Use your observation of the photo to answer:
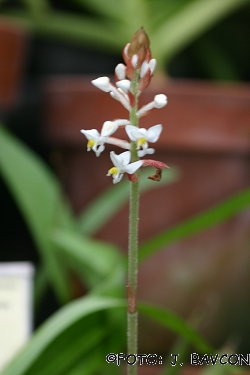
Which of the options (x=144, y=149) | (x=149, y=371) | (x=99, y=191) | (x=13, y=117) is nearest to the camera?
(x=144, y=149)

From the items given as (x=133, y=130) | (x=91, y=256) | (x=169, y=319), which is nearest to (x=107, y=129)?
(x=133, y=130)

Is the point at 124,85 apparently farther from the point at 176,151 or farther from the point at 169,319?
the point at 176,151

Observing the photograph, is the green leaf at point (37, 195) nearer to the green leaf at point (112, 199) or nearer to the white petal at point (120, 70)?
the green leaf at point (112, 199)

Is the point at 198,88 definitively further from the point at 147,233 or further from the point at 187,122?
the point at 147,233

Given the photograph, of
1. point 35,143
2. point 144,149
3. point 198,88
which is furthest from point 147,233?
point 144,149

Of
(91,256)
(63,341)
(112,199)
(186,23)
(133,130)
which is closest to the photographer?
(133,130)

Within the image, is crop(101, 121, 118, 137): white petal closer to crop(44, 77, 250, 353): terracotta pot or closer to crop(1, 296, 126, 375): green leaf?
crop(1, 296, 126, 375): green leaf
